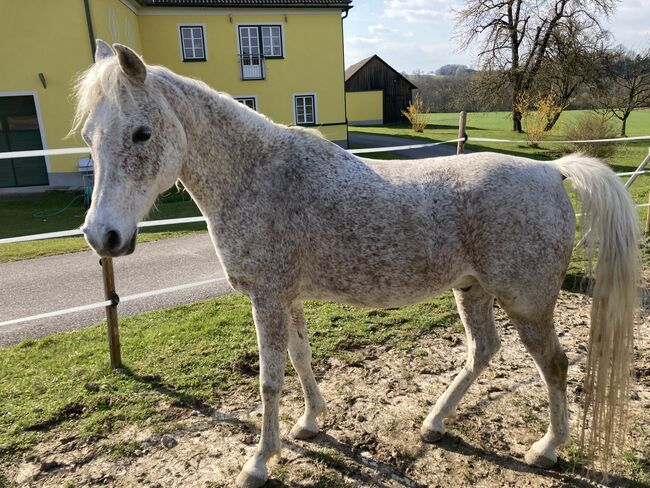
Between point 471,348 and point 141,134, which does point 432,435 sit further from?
point 141,134

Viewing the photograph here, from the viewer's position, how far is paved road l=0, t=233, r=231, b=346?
5.05 m

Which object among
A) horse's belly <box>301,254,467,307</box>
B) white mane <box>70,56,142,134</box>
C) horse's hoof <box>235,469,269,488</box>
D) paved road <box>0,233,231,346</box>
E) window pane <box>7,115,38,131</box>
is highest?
window pane <box>7,115,38,131</box>

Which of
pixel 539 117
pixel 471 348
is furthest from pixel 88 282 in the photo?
pixel 539 117

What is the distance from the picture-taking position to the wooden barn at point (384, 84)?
41.3 metres

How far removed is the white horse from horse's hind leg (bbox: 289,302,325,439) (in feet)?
1.34

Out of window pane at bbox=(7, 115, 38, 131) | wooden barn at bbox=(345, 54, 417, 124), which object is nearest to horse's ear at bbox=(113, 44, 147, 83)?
window pane at bbox=(7, 115, 38, 131)

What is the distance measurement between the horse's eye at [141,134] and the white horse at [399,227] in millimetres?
246

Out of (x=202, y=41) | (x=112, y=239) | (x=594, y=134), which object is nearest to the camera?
(x=112, y=239)

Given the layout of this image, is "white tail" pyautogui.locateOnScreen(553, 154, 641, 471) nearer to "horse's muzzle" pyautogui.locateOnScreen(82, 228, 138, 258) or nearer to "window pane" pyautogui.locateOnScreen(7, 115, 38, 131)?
"horse's muzzle" pyautogui.locateOnScreen(82, 228, 138, 258)

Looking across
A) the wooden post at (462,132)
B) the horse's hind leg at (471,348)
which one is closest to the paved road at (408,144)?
the wooden post at (462,132)

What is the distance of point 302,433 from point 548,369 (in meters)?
1.57

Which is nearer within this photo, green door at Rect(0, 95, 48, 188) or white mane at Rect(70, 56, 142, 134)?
white mane at Rect(70, 56, 142, 134)

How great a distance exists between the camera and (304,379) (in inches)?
114

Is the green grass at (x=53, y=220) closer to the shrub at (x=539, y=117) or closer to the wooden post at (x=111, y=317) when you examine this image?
the wooden post at (x=111, y=317)
